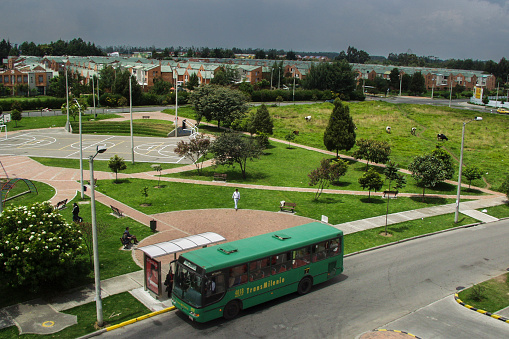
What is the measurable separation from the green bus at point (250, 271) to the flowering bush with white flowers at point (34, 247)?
4784 mm

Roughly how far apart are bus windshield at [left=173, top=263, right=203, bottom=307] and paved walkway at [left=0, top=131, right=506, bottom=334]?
1599mm

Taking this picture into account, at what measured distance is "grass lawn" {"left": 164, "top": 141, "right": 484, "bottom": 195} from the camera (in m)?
38.6

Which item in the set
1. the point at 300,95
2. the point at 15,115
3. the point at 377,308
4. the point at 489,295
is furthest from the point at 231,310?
the point at 300,95

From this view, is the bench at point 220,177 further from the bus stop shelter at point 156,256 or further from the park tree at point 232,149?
the bus stop shelter at point 156,256

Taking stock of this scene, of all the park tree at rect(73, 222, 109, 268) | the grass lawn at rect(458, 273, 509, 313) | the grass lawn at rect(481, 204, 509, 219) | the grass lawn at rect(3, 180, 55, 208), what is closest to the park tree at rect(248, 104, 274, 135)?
the grass lawn at rect(3, 180, 55, 208)

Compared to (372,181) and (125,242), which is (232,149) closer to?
(372,181)

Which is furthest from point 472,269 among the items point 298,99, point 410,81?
point 410,81

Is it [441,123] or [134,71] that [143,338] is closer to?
[441,123]

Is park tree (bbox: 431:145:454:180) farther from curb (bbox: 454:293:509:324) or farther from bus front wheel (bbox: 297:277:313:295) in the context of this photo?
bus front wheel (bbox: 297:277:313:295)

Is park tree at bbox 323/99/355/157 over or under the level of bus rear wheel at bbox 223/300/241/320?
over

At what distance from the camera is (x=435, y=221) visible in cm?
3055

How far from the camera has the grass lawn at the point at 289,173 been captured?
38562 mm

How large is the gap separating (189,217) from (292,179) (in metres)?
13.3

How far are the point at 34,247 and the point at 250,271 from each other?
27.0 feet
